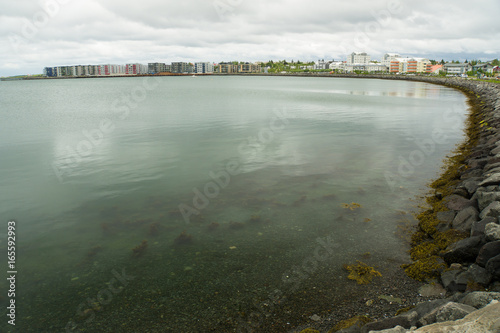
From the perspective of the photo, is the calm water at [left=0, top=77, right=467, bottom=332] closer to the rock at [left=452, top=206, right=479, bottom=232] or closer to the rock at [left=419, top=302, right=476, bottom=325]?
the rock at [left=452, top=206, right=479, bottom=232]

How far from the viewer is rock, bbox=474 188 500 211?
10.6 meters

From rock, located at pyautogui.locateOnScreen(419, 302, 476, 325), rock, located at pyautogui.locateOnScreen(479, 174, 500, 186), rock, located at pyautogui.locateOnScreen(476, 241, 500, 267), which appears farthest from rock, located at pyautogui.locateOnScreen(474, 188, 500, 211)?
rock, located at pyautogui.locateOnScreen(419, 302, 476, 325)

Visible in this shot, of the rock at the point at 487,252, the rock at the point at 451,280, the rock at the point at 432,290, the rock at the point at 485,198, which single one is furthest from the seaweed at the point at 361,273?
the rock at the point at 485,198

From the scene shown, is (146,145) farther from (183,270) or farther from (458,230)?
(458,230)

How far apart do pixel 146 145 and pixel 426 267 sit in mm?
19710

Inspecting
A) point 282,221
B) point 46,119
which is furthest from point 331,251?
point 46,119

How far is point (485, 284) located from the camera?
7391 mm

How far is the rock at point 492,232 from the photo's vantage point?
823cm

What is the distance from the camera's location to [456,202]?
39.6 ft

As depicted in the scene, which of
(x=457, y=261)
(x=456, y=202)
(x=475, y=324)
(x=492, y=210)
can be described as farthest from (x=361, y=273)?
(x=456, y=202)

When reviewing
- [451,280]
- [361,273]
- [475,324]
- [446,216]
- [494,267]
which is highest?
[475,324]

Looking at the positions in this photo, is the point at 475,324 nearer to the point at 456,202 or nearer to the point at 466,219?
the point at 466,219

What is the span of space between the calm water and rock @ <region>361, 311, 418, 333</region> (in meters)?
1.61

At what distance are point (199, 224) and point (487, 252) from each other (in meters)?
8.11
